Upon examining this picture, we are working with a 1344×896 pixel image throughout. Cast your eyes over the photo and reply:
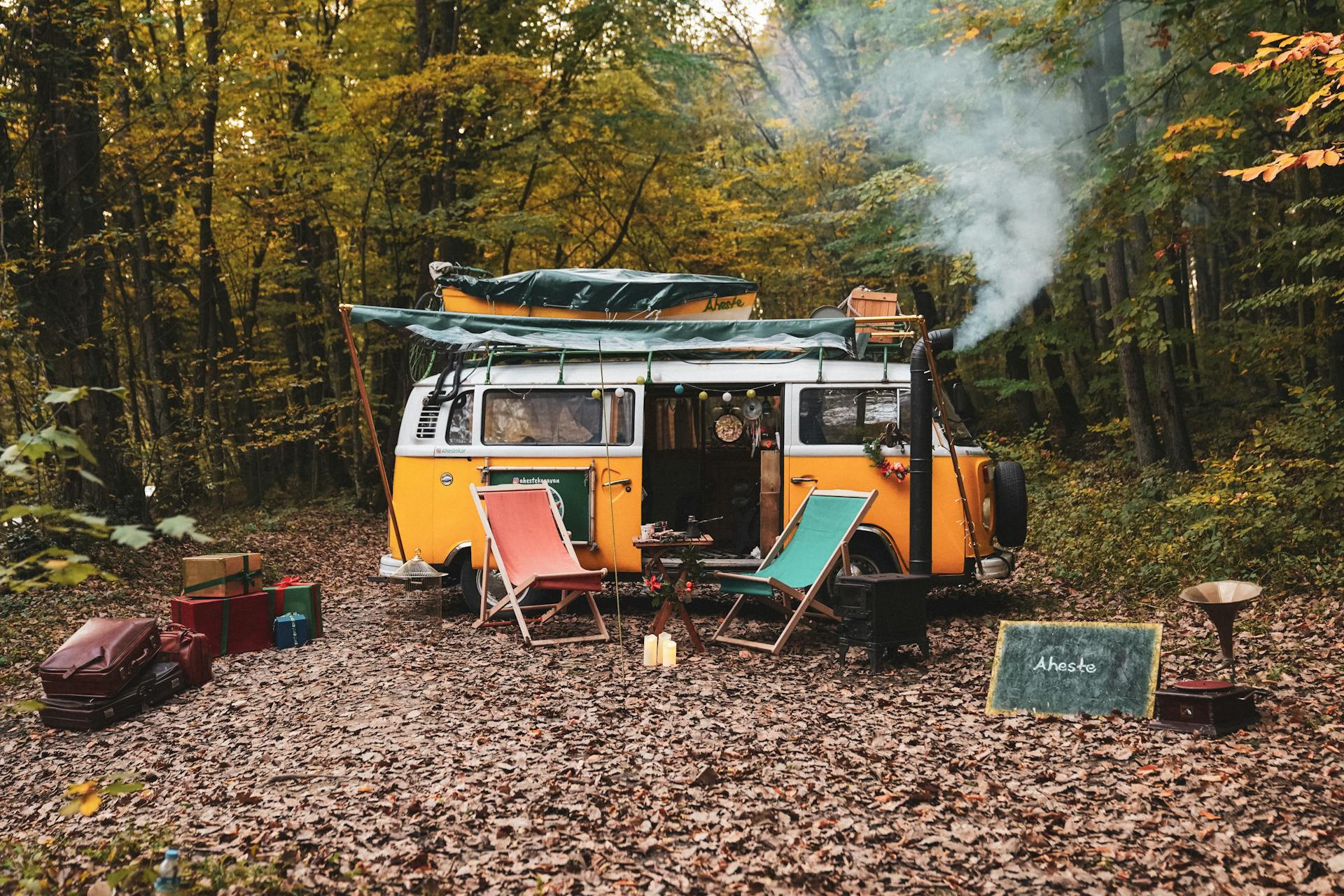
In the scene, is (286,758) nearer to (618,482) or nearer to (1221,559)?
(618,482)

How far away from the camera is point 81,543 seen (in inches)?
404

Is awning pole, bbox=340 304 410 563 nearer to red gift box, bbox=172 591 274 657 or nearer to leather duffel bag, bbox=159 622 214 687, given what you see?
red gift box, bbox=172 591 274 657

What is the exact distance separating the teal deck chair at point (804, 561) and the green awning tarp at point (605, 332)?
47.7 inches

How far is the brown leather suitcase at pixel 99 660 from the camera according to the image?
19.4 feet

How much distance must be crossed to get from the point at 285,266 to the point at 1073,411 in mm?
13765

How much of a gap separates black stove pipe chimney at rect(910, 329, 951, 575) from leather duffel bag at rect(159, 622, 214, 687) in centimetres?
485

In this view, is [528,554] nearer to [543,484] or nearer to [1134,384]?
[543,484]

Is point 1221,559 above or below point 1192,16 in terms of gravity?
below

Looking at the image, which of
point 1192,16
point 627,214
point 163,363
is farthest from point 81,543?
→ point 1192,16

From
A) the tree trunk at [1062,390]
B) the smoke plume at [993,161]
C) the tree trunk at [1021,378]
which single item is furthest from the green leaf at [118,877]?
the tree trunk at [1062,390]

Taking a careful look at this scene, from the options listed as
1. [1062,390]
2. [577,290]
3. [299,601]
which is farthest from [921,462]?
[1062,390]

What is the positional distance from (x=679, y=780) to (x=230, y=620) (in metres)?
4.27

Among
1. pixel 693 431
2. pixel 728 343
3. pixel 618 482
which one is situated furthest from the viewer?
pixel 693 431

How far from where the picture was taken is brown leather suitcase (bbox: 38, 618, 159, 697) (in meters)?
5.91
